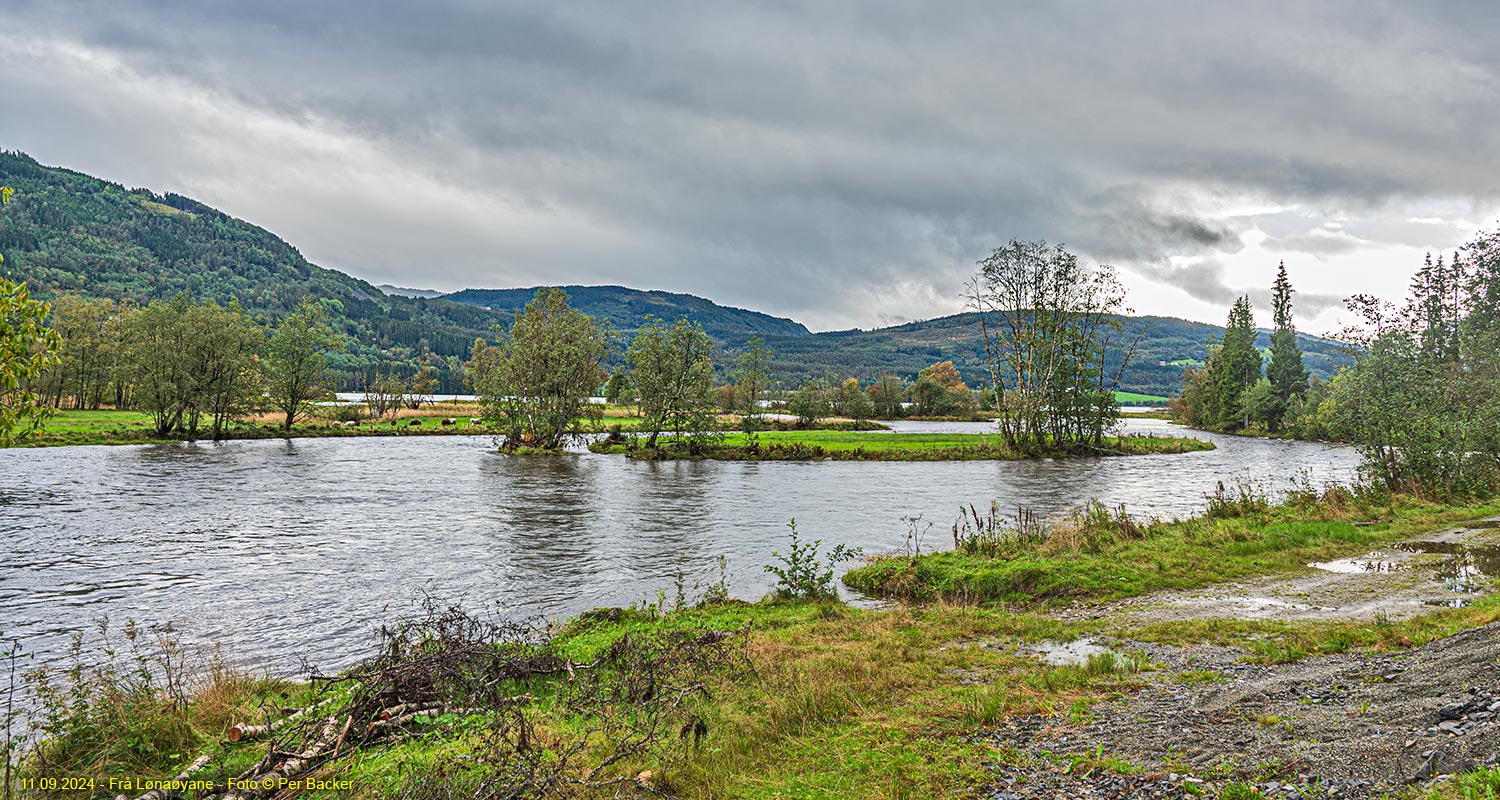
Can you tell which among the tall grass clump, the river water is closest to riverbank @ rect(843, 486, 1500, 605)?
the river water

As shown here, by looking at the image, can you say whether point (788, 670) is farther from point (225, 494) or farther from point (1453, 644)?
point (225, 494)

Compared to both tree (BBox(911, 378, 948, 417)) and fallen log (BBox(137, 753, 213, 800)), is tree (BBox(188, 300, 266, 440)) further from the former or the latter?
tree (BBox(911, 378, 948, 417))

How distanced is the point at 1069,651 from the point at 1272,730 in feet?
14.9

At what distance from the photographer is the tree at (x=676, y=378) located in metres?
61.1

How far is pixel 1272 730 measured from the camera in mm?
6883

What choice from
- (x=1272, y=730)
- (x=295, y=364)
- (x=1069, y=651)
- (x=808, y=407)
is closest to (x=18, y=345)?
(x=1272, y=730)

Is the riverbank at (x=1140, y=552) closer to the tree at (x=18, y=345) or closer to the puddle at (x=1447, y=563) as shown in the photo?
the puddle at (x=1447, y=563)

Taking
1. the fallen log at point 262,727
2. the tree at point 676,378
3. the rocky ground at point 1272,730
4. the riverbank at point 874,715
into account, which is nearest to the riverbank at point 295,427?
the tree at point 676,378

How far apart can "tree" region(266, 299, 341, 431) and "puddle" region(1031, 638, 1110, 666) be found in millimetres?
84503

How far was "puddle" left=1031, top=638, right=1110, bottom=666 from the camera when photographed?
422 inches

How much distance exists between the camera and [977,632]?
1282 cm

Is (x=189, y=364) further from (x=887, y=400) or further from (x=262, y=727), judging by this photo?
(x=887, y=400)

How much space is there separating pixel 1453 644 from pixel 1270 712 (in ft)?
10.7

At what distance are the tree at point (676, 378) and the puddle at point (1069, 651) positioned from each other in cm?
5003
